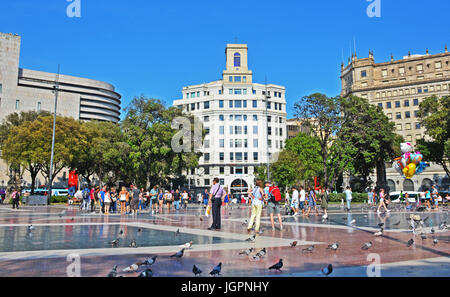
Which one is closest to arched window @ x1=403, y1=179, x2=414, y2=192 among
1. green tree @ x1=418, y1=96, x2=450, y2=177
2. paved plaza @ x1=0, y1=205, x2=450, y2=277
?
green tree @ x1=418, y1=96, x2=450, y2=177

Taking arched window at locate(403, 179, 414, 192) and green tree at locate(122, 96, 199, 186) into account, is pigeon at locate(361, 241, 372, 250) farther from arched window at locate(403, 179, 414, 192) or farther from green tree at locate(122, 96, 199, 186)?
arched window at locate(403, 179, 414, 192)

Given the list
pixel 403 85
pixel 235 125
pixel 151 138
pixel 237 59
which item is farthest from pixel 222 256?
pixel 403 85

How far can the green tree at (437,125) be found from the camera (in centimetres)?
4666

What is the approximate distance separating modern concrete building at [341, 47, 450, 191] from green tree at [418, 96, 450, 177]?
2239cm

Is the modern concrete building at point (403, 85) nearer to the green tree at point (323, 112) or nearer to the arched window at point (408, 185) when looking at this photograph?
the arched window at point (408, 185)

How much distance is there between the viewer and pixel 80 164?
4812 cm

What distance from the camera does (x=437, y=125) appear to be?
48469 mm

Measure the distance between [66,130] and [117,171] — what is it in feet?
42.0

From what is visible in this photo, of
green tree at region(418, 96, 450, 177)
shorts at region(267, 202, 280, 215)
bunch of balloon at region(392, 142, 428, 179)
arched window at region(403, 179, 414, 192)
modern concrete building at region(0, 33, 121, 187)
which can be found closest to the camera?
shorts at region(267, 202, 280, 215)

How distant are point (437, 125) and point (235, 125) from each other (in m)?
37.8

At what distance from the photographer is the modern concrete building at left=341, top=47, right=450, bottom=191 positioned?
79.4 metres

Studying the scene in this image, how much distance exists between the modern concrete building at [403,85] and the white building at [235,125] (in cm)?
2435

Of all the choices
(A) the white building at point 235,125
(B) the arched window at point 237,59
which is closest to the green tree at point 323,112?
(A) the white building at point 235,125

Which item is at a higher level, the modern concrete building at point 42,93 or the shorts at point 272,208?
the modern concrete building at point 42,93
